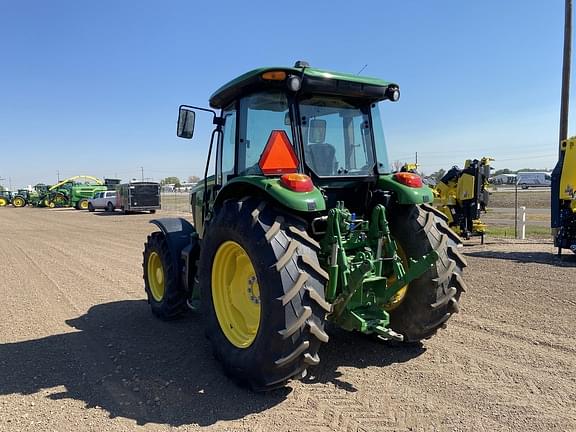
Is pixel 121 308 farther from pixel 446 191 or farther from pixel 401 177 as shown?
pixel 446 191

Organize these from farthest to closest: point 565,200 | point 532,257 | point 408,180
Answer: point 532,257
point 565,200
point 408,180

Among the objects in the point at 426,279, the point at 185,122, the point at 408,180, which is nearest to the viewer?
the point at 426,279

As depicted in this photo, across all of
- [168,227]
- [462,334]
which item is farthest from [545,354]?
[168,227]

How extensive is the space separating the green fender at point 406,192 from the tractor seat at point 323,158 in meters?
0.55

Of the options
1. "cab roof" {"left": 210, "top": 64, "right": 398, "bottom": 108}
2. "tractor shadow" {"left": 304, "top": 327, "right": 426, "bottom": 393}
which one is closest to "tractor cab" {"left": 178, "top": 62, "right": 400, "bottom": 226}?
"cab roof" {"left": 210, "top": 64, "right": 398, "bottom": 108}

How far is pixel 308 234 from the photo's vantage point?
4.04m

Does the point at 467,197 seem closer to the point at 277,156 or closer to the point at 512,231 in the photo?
the point at 512,231

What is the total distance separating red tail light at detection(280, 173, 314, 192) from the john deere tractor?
814 cm

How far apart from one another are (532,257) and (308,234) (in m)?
7.85

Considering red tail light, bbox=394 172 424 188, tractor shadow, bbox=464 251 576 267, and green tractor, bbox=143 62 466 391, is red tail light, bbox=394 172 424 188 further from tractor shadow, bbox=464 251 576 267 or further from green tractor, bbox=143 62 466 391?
tractor shadow, bbox=464 251 576 267

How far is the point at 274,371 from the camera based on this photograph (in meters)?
3.38

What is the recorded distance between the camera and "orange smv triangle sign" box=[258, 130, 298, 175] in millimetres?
3910

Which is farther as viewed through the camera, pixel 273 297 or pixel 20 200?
pixel 20 200

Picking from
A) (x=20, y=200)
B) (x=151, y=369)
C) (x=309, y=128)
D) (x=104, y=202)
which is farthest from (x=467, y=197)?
(x=20, y=200)
